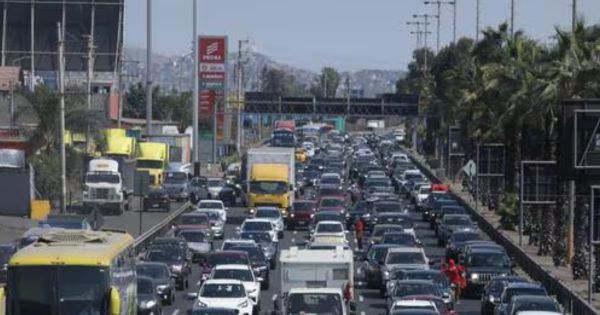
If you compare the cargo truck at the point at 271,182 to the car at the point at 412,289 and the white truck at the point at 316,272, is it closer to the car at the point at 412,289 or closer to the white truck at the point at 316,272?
the car at the point at 412,289

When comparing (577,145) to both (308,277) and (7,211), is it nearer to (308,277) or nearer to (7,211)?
(308,277)

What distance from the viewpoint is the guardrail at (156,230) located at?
5937 centimetres

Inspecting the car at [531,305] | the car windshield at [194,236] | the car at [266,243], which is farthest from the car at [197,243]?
the car at [531,305]

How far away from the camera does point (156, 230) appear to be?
6669 centimetres

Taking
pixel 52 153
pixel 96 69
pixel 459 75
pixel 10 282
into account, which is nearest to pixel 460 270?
pixel 10 282

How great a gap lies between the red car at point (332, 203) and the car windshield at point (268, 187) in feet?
6.13

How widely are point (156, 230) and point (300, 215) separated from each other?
37.4ft

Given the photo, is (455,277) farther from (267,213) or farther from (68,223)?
(267,213)

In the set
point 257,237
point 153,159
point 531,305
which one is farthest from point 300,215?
point 531,305

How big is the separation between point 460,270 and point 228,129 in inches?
5018

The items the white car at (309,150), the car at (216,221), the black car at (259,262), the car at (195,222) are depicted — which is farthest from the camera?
the white car at (309,150)

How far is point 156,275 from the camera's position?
4666 cm

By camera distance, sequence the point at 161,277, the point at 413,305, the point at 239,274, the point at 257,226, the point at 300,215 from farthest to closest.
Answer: the point at 300,215 → the point at 257,226 → the point at 161,277 → the point at 239,274 → the point at 413,305

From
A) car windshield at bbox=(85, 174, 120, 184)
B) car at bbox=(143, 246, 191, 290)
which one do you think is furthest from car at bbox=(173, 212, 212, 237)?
car windshield at bbox=(85, 174, 120, 184)
